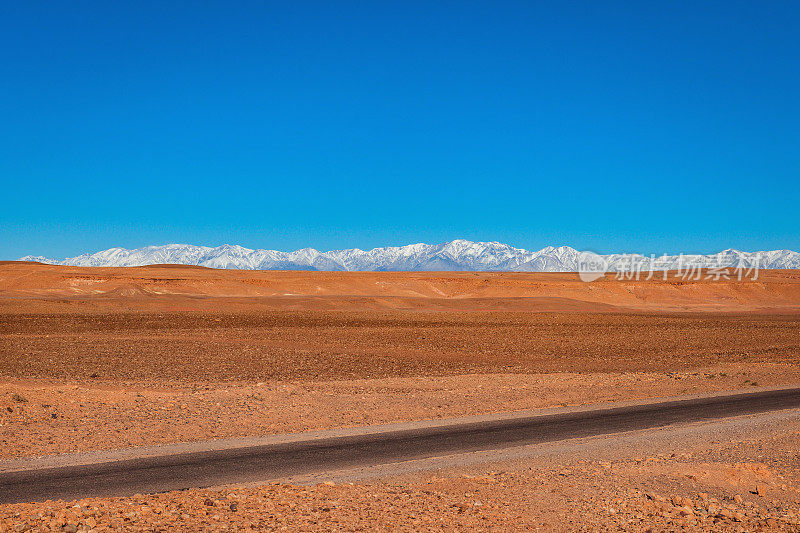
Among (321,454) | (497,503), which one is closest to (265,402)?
(321,454)

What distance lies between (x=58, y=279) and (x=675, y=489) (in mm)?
100357

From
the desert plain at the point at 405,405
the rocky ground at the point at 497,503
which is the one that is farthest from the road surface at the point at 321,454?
the rocky ground at the point at 497,503

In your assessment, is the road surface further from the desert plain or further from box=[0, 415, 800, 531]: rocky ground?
box=[0, 415, 800, 531]: rocky ground

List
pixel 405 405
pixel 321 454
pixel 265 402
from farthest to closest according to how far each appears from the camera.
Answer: pixel 405 405 → pixel 265 402 → pixel 321 454

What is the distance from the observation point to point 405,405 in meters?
19.7

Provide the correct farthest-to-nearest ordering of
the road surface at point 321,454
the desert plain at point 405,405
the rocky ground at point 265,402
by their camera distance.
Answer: the rocky ground at point 265,402
the road surface at point 321,454
the desert plain at point 405,405

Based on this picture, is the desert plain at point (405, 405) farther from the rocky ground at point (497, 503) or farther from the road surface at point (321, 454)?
the road surface at point (321, 454)

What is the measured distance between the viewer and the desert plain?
925 centimetres

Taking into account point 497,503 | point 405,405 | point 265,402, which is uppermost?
point 497,503

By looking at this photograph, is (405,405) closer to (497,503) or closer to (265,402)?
(265,402)

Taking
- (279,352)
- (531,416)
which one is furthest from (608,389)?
(279,352)

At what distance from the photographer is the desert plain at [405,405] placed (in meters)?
9.25

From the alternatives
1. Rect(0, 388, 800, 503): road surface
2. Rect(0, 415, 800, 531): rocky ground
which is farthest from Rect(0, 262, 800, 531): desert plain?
Rect(0, 388, 800, 503): road surface

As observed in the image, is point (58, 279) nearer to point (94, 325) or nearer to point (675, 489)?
point (94, 325)
